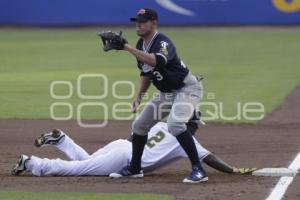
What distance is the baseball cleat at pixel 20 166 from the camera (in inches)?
377

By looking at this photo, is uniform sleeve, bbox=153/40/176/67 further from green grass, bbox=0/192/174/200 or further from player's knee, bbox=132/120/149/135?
green grass, bbox=0/192/174/200

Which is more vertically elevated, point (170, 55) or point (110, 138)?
point (170, 55)

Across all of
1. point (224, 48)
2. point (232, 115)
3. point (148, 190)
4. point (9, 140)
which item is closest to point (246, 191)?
point (148, 190)

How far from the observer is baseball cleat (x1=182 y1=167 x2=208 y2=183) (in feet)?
30.4

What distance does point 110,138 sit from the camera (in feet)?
42.5

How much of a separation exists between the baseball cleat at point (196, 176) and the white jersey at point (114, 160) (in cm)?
36

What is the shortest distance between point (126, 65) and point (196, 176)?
1472 centimetres

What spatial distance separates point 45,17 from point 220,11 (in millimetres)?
6994

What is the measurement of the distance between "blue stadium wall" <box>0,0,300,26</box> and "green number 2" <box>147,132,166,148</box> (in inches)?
1012

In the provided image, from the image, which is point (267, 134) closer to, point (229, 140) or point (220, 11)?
point (229, 140)

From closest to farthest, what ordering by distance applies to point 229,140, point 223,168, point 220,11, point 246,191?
point 246,191 → point 223,168 → point 229,140 → point 220,11

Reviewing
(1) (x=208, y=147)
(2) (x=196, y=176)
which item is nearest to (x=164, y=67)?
(2) (x=196, y=176)

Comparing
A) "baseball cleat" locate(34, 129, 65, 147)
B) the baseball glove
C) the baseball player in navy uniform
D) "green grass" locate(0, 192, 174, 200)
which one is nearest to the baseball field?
"green grass" locate(0, 192, 174, 200)

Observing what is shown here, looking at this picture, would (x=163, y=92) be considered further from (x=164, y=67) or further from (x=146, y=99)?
(x=146, y=99)
